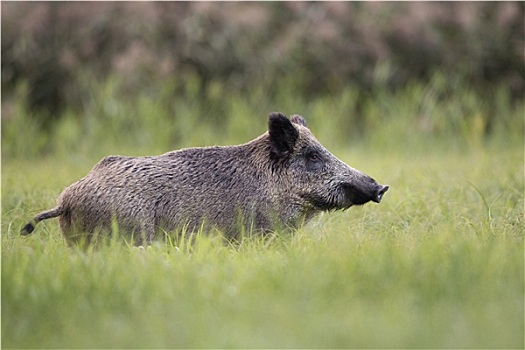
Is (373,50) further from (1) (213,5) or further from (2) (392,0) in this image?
(1) (213,5)

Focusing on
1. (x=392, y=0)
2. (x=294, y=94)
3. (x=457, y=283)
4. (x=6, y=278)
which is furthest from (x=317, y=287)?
(x=392, y=0)

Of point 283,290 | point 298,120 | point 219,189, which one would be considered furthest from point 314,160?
point 283,290

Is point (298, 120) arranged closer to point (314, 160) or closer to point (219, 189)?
point (314, 160)

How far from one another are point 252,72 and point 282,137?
675 cm

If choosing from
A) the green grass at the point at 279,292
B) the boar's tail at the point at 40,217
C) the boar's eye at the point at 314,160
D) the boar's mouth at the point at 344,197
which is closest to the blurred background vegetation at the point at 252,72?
the boar's eye at the point at 314,160

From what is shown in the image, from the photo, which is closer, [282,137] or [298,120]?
[282,137]

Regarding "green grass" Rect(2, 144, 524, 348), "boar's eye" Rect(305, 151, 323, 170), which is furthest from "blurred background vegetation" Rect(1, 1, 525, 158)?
"green grass" Rect(2, 144, 524, 348)

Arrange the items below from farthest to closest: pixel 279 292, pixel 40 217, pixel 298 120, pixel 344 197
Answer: pixel 298 120
pixel 344 197
pixel 40 217
pixel 279 292

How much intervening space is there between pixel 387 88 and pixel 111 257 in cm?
867

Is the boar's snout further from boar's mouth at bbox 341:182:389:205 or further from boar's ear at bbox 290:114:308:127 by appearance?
boar's ear at bbox 290:114:308:127

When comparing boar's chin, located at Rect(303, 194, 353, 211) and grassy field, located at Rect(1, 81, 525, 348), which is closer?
grassy field, located at Rect(1, 81, 525, 348)

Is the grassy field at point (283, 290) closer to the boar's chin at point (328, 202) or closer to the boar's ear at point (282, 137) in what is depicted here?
the boar's chin at point (328, 202)

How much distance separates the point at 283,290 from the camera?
13.1ft

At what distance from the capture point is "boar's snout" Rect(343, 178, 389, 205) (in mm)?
5527
